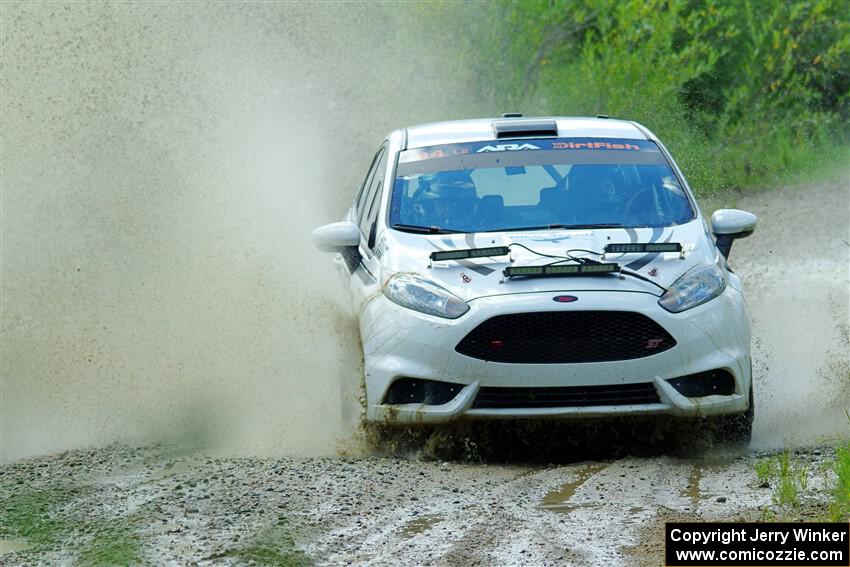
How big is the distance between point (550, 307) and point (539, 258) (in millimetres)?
417

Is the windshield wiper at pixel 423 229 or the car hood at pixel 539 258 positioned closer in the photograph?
the car hood at pixel 539 258

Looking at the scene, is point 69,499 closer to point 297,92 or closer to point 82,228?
point 82,228

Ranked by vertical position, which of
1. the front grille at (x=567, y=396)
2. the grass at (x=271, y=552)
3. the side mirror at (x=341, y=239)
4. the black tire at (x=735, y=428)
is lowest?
the grass at (x=271, y=552)

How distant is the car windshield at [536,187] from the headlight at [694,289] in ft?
1.92

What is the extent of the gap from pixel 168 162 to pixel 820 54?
9187 mm

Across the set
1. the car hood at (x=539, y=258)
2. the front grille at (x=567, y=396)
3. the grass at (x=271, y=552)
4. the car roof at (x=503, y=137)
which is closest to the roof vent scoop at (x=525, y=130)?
the car roof at (x=503, y=137)

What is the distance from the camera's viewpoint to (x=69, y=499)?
21.5 ft

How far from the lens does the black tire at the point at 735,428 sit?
7508mm

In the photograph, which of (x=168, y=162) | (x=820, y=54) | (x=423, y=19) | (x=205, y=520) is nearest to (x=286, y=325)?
(x=205, y=520)

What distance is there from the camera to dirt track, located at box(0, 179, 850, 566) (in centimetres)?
544

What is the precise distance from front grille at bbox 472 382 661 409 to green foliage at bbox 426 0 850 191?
35.7 ft

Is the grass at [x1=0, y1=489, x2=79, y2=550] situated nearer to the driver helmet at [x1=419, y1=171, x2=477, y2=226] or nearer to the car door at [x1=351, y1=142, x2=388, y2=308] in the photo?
the car door at [x1=351, y1=142, x2=388, y2=308]

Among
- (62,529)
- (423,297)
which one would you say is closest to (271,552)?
(62,529)

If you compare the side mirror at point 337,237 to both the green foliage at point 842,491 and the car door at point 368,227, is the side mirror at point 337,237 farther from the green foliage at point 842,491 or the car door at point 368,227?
the green foliage at point 842,491
